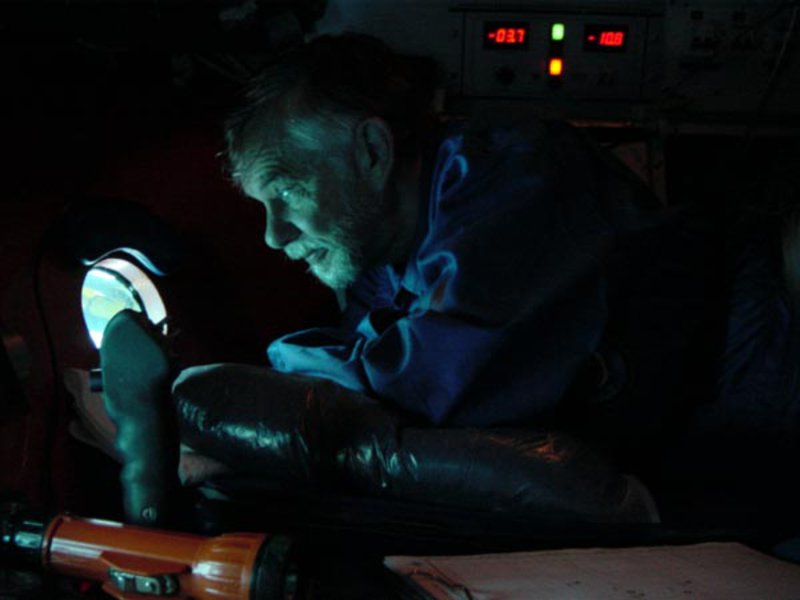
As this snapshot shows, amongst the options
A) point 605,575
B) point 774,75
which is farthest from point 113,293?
point 774,75

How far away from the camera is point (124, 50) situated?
164cm

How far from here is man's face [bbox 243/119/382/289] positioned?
1.27m

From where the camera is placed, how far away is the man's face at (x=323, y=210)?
49.9 inches

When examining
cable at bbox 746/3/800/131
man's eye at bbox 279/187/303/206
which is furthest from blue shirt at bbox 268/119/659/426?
cable at bbox 746/3/800/131

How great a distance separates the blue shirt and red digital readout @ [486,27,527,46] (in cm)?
73

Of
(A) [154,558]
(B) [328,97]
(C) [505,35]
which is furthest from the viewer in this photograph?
(C) [505,35]

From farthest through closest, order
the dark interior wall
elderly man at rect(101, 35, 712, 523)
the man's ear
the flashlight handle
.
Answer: the man's ear < the dark interior wall < elderly man at rect(101, 35, 712, 523) < the flashlight handle

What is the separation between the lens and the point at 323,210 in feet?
4.24

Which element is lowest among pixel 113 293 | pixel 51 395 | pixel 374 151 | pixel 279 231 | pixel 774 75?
pixel 51 395

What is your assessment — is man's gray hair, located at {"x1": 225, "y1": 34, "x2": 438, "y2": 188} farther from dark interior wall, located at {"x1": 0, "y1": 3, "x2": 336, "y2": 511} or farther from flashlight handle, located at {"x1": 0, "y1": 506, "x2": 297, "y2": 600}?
flashlight handle, located at {"x1": 0, "y1": 506, "x2": 297, "y2": 600}

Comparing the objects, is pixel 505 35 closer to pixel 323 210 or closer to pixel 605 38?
pixel 605 38

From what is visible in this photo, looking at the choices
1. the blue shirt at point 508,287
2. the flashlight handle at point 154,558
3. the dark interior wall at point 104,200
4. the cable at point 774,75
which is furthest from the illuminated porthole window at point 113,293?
the cable at point 774,75

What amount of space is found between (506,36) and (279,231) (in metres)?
0.86

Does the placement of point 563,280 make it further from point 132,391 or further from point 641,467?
point 132,391
